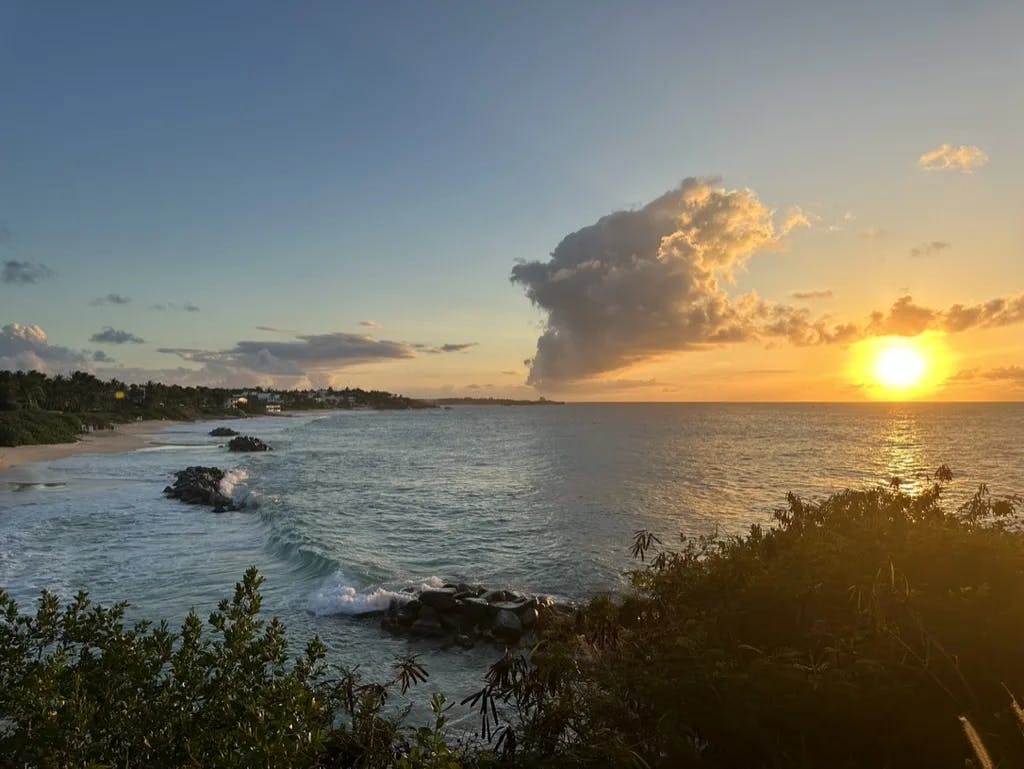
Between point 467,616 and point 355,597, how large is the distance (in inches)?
161

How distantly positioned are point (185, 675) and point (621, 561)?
19945 millimetres

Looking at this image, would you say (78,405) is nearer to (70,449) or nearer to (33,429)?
(33,429)

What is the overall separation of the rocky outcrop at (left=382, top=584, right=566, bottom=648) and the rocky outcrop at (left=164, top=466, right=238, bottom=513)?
2316cm

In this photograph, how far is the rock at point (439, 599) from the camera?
17453mm

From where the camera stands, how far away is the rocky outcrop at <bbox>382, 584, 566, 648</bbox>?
53.5 ft

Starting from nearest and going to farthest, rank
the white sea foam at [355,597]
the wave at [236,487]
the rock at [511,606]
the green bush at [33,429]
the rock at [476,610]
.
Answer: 1. the rock at [511,606]
2. the rock at [476,610]
3. the white sea foam at [355,597]
4. the wave at [236,487]
5. the green bush at [33,429]

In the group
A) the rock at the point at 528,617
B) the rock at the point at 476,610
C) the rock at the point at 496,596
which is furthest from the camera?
the rock at the point at 496,596

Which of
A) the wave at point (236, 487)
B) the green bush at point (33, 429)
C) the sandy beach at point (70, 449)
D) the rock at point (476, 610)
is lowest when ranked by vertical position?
the wave at point (236, 487)

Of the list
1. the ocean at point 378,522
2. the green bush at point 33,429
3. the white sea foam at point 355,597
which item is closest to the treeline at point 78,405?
the green bush at point 33,429

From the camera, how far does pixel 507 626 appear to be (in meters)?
16.3

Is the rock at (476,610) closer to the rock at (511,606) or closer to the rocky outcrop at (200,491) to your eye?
the rock at (511,606)

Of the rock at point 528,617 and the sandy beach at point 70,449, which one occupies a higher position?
the sandy beach at point 70,449

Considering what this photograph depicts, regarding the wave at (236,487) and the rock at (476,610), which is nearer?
the rock at (476,610)

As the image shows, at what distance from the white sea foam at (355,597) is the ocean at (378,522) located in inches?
3.0
